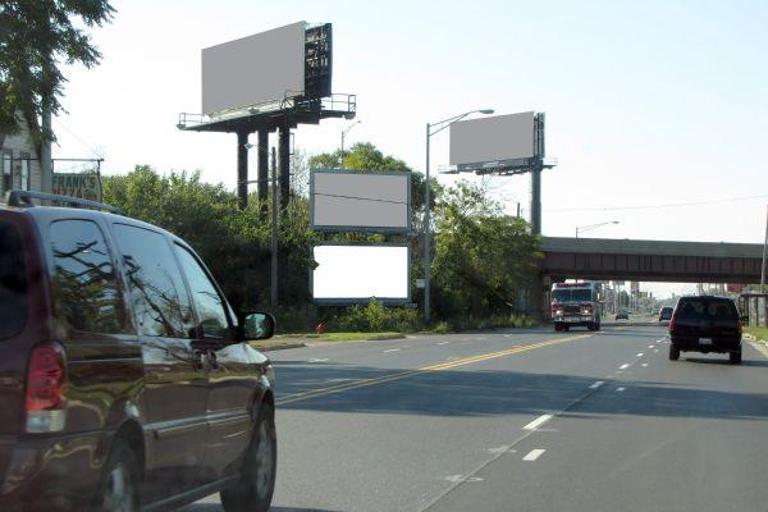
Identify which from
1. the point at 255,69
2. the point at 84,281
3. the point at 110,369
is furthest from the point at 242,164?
the point at 110,369

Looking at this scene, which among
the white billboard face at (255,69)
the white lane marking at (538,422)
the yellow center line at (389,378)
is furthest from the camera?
the white billboard face at (255,69)

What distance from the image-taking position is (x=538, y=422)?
563 inches

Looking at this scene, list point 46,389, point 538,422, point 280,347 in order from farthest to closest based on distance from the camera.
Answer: point 280,347, point 538,422, point 46,389

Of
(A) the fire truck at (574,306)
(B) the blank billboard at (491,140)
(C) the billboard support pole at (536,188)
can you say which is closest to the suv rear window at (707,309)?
(A) the fire truck at (574,306)

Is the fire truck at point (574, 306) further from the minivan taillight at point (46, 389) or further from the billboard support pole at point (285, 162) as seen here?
the minivan taillight at point (46, 389)

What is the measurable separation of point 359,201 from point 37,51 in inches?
1706

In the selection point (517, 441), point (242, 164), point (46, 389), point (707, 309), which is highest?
point (242, 164)

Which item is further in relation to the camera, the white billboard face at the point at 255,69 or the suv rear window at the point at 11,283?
the white billboard face at the point at 255,69

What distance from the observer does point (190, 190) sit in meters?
60.8

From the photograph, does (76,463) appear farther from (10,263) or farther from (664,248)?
(664,248)

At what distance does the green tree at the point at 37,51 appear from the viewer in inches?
787

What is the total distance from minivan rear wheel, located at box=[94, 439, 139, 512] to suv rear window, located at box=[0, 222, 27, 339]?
81 centimetres

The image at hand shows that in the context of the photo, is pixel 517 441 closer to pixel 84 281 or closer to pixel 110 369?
pixel 110 369

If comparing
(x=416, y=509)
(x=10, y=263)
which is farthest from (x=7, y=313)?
(x=416, y=509)
